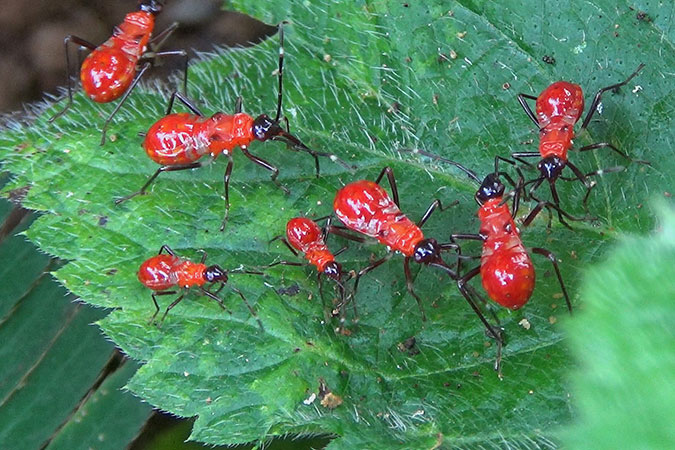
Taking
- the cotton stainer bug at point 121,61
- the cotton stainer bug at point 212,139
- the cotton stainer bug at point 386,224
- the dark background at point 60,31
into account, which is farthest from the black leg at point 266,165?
the dark background at point 60,31

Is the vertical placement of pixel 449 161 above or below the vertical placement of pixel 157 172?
above

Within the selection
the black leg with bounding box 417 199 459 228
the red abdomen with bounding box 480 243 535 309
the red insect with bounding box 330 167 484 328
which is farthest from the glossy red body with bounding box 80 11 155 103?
the red abdomen with bounding box 480 243 535 309

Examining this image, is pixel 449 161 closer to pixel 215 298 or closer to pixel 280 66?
pixel 280 66

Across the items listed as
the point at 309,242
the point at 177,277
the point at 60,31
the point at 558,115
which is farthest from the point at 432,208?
the point at 60,31

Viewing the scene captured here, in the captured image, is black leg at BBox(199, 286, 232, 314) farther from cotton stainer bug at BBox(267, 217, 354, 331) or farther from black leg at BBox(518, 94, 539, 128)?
black leg at BBox(518, 94, 539, 128)

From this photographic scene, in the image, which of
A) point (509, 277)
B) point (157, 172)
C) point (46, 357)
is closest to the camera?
point (509, 277)

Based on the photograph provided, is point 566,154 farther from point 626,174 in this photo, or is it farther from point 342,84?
point 342,84

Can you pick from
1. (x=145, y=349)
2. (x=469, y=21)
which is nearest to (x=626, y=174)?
(x=469, y=21)
